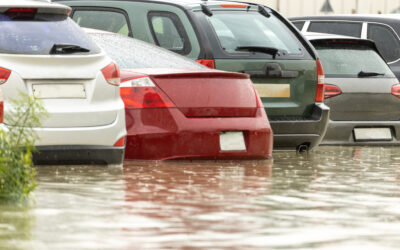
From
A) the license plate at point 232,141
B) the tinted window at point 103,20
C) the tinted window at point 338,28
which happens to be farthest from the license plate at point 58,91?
the tinted window at point 338,28

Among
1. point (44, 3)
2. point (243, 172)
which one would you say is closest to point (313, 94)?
point (243, 172)

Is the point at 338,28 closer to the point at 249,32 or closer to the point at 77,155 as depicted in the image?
→ the point at 249,32

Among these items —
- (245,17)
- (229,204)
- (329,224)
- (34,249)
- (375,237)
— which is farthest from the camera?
(245,17)

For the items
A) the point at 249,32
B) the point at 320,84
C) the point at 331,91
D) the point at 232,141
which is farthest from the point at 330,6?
the point at 232,141

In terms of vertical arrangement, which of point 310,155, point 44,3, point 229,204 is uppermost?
point 44,3

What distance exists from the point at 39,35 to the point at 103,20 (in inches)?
102

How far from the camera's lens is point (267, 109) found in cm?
1184

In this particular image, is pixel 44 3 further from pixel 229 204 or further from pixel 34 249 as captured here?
pixel 34 249

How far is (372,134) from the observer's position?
1353cm

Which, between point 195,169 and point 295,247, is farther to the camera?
point 195,169

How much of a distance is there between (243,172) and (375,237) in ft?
11.6

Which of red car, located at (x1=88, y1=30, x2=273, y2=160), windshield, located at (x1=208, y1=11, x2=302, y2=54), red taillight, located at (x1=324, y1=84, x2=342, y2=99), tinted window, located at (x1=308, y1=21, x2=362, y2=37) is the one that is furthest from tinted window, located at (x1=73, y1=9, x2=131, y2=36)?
tinted window, located at (x1=308, y1=21, x2=362, y2=37)

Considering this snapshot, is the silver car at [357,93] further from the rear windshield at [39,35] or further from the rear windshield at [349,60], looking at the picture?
the rear windshield at [39,35]

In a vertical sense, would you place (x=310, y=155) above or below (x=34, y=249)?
below
